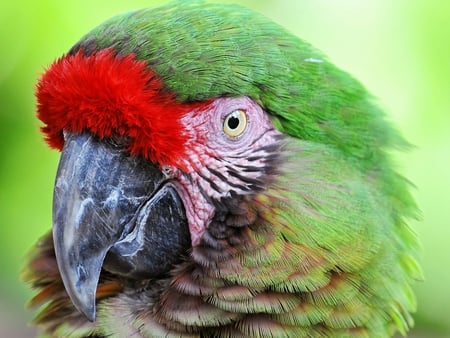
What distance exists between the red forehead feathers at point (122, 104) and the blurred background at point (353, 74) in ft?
6.00

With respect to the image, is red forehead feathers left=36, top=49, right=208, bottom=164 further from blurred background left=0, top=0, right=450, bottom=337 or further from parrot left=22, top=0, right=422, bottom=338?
blurred background left=0, top=0, right=450, bottom=337

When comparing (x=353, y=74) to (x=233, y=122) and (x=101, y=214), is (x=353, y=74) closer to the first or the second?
(x=233, y=122)

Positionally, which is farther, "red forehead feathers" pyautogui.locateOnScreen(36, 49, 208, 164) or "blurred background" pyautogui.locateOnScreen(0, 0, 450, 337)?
"blurred background" pyautogui.locateOnScreen(0, 0, 450, 337)

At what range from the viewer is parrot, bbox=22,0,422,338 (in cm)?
133

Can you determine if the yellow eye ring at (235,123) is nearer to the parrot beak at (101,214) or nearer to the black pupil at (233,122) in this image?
the black pupil at (233,122)

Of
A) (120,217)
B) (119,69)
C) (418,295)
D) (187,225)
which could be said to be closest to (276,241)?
(187,225)

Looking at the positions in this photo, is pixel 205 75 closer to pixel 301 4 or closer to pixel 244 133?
pixel 244 133

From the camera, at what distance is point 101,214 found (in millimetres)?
1326

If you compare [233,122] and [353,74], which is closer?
[233,122]

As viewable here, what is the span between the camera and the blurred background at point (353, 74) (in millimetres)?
3084

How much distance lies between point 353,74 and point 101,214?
210 cm

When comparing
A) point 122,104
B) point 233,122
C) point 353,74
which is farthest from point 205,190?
point 353,74

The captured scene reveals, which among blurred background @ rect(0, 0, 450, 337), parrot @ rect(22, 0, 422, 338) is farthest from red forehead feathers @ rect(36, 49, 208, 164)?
blurred background @ rect(0, 0, 450, 337)

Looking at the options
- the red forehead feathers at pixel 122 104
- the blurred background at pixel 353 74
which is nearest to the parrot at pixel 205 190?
the red forehead feathers at pixel 122 104
